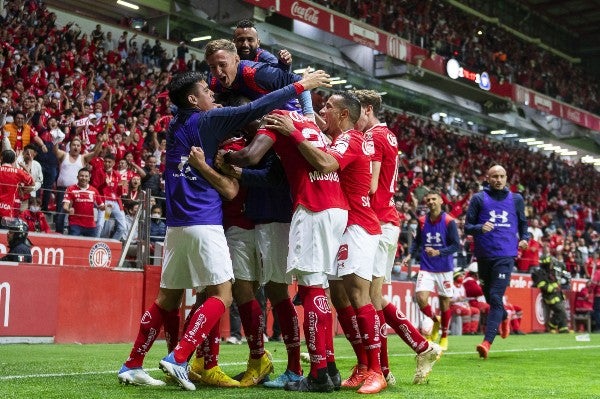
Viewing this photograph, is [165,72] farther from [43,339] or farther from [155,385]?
[155,385]

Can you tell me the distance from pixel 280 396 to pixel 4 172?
7.80 meters

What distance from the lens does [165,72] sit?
21.6 meters

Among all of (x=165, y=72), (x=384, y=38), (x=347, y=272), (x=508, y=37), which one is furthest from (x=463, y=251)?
(x=508, y=37)

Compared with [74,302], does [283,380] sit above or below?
below

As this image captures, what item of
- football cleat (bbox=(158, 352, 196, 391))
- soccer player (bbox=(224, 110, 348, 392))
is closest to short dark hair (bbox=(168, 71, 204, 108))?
soccer player (bbox=(224, 110, 348, 392))

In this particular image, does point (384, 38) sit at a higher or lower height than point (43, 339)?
higher

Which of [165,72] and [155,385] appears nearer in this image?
[155,385]

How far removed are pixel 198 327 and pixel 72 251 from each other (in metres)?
7.38

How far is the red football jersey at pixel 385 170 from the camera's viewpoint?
21.8 feet

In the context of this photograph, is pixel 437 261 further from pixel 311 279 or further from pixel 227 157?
pixel 227 157

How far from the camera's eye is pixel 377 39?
28.2m

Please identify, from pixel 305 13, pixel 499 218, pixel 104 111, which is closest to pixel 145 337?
pixel 499 218

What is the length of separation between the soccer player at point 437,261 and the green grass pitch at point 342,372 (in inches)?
28.1

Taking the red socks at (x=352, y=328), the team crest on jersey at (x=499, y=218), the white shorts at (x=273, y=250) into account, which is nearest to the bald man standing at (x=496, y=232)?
the team crest on jersey at (x=499, y=218)
